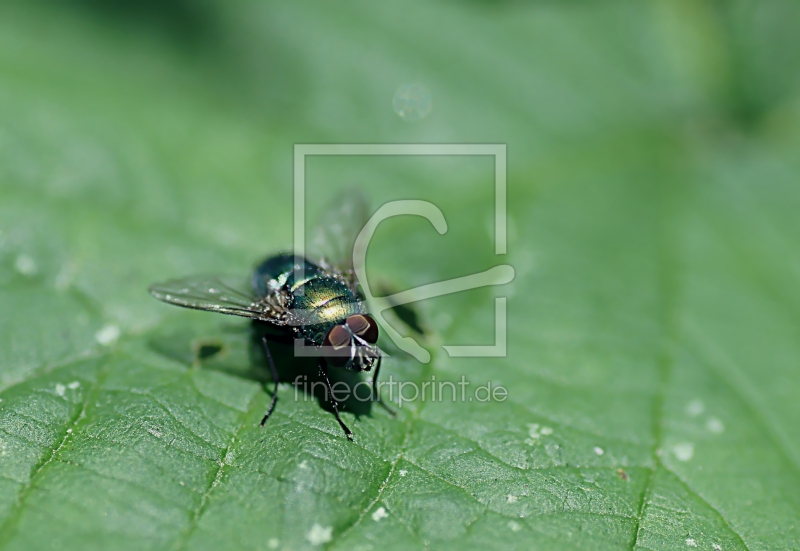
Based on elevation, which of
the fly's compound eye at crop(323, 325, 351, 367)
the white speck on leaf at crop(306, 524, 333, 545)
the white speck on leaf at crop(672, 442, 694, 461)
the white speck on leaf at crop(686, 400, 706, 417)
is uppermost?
the fly's compound eye at crop(323, 325, 351, 367)

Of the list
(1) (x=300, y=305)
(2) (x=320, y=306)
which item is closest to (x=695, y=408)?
(2) (x=320, y=306)

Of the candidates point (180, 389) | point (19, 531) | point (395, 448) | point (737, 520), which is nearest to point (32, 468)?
point (19, 531)

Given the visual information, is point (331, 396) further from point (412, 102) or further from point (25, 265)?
point (412, 102)

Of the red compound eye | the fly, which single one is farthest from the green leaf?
the red compound eye

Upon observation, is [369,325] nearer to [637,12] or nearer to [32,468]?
[32,468]

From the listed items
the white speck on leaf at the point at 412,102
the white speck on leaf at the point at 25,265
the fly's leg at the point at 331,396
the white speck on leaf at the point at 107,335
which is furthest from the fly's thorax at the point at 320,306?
the white speck on leaf at the point at 412,102

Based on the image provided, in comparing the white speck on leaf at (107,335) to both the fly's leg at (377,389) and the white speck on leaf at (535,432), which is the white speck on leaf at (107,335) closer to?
the fly's leg at (377,389)

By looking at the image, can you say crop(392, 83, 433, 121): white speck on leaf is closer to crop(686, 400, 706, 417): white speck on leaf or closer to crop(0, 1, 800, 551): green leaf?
crop(0, 1, 800, 551): green leaf
